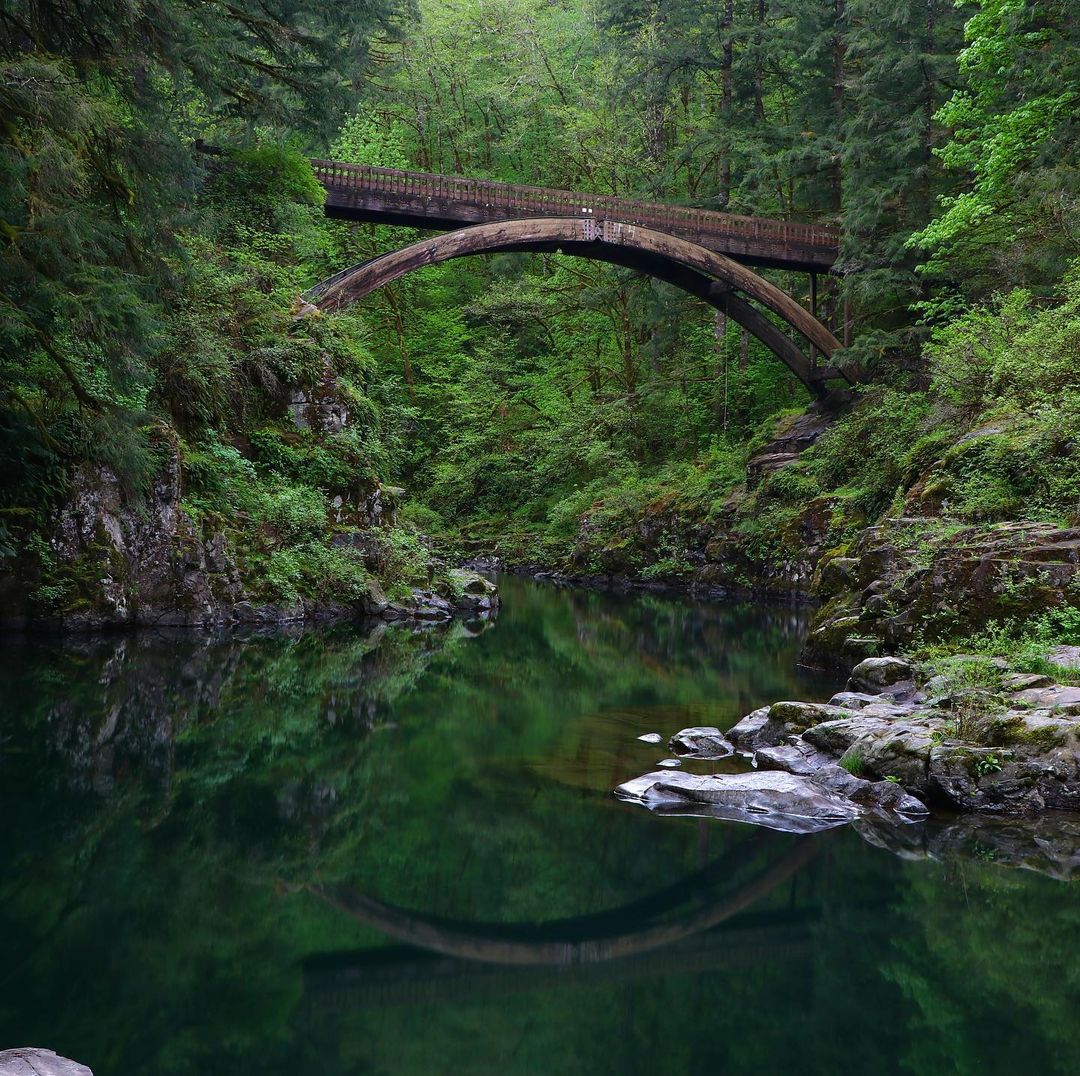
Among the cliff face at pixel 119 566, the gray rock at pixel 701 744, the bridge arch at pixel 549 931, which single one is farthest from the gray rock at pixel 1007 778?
the cliff face at pixel 119 566

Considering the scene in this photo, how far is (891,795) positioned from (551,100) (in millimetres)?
35905

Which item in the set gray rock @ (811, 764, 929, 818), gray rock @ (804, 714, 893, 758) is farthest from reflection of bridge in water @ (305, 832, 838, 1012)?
gray rock @ (804, 714, 893, 758)

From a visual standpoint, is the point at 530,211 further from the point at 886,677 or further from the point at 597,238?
the point at 886,677

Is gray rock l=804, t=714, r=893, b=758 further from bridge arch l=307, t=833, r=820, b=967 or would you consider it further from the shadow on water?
bridge arch l=307, t=833, r=820, b=967

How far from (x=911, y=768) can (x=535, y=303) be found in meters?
27.3

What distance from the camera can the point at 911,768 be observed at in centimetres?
635

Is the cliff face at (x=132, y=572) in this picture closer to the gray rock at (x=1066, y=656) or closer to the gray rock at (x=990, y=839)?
the gray rock at (x=990, y=839)

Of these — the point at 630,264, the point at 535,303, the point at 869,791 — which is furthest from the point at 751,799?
the point at 535,303

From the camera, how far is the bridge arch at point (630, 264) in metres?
19.5

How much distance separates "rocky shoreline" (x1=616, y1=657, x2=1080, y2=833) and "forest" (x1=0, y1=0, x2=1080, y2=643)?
1795mm

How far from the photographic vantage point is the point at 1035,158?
16.6m

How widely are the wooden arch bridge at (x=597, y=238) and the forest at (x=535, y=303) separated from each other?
1.15 m

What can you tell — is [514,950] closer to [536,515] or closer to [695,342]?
[536,515]

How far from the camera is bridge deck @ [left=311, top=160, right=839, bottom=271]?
19.0 meters
